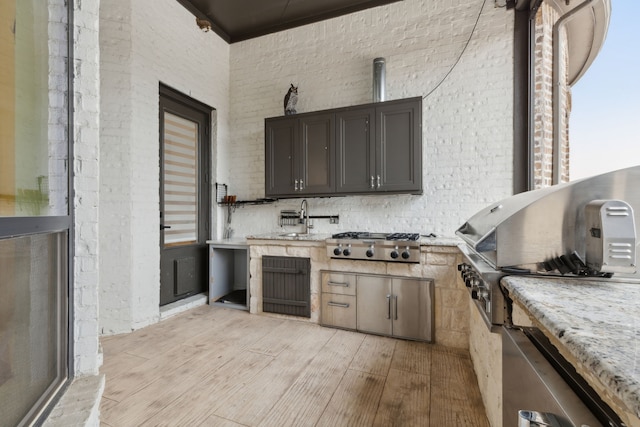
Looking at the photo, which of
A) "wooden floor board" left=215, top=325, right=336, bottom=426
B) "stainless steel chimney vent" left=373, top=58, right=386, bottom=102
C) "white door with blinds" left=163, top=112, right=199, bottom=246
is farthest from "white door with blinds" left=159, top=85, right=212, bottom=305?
"stainless steel chimney vent" left=373, top=58, right=386, bottom=102

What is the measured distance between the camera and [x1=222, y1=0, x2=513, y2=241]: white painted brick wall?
124 inches

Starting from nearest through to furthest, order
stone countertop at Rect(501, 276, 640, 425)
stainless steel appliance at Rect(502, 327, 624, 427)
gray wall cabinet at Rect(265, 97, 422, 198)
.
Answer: stone countertop at Rect(501, 276, 640, 425) < stainless steel appliance at Rect(502, 327, 624, 427) < gray wall cabinet at Rect(265, 97, 422, 198)

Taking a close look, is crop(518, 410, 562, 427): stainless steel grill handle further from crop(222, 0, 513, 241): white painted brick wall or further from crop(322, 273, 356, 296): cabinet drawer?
crop(222, 0, 513, 241): white painted brick wall

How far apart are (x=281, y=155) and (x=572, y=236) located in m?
3.09

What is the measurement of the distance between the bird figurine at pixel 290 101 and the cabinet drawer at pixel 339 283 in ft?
7.28

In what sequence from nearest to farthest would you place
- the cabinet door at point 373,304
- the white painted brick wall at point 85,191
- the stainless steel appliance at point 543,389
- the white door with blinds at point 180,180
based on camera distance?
the stainless steel appliance at point 543,389, the white painted brick wall at point 85,191, the cabinet door at point 373,304, the white door with blinds at point 180,180

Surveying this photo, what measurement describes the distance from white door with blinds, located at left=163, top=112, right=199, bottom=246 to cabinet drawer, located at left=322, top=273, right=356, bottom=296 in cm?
205

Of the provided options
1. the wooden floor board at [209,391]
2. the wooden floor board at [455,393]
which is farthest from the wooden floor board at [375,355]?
the wooden floor board at [209,391]

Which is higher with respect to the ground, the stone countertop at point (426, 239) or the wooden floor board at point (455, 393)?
the stone countertop at point (426, 239)

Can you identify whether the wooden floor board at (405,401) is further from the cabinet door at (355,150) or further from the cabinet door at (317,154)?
the cabinet door at (317,154)

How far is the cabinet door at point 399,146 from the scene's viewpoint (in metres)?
3.05

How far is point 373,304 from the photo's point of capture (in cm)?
287

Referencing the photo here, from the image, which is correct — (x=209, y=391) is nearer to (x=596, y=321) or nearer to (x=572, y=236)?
(x=596, y=321)

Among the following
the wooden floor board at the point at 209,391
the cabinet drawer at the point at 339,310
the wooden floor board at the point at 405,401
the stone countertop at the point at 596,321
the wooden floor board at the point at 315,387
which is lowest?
the wooden floor board at the point at 209,391
